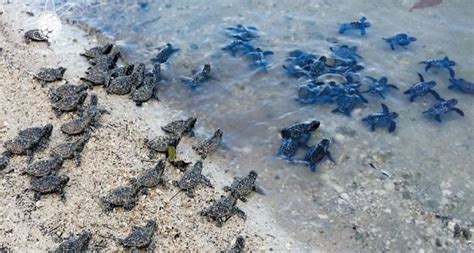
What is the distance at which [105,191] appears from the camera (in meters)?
6.14

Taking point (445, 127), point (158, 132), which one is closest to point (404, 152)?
point (445, 127)

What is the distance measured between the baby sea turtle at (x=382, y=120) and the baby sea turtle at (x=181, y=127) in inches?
97.0

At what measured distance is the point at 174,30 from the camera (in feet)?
32.3

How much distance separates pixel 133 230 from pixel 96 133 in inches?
73.4

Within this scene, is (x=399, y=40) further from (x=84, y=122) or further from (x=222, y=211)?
(x=84, y=122)

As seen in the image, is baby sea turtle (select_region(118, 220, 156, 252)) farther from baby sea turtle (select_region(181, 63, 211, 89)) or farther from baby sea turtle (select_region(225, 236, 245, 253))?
baby sea turtle (select_region(181, 63, 211, 89))

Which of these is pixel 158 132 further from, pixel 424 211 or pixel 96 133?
pixel 424 211

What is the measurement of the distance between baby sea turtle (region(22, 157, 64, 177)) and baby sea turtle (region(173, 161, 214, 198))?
1.37 m

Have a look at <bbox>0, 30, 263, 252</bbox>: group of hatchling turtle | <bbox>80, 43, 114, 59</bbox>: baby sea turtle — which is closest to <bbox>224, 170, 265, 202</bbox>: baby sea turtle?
<bbox>0, 30, 263, 252</bbox>: group of hatchling turtle

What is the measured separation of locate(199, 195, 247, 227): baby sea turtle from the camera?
19.2 ft

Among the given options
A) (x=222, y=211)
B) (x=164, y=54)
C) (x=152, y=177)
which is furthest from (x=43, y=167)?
(x=164, y=54)

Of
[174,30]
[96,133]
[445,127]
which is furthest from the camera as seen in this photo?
[174,30]

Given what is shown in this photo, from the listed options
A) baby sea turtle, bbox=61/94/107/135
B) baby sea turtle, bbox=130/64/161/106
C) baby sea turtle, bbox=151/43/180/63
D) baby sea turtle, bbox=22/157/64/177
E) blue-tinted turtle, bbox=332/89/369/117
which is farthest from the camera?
baby sea turtle, bbox=151/43/180/63

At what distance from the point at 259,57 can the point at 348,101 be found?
69.8 inches
